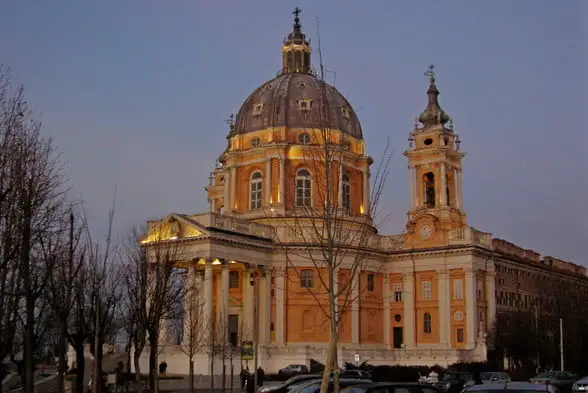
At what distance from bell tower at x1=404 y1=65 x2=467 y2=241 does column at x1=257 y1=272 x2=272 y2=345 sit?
15578 millimetres

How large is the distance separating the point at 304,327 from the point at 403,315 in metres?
10.2

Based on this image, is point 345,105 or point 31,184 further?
point 345,105

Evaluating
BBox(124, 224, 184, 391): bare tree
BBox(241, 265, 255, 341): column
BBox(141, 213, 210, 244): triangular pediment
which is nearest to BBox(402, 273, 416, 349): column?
BBox(241, 265, 255, 341): column

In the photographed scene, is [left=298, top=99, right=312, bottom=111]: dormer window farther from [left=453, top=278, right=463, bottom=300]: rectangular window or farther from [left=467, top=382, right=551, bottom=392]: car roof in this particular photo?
[left=467, top=382, right=551, bottom=392]: car roof

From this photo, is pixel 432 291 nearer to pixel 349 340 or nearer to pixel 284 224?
pixel 349 340

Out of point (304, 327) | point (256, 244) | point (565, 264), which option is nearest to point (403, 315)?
point (304, 327)

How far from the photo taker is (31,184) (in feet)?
72.7

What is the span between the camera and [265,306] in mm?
77500

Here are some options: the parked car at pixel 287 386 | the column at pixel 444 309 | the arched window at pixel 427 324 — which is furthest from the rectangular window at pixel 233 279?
the parked car at pixel 287 386

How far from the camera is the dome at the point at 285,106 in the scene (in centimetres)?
8638

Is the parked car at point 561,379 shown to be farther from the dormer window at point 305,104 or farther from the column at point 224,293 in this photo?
the dormer window at point 305,104

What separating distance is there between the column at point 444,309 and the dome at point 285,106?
17993 millimetres

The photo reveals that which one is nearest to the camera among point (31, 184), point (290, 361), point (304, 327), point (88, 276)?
point (31, 184)

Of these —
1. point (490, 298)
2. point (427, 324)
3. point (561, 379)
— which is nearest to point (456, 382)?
point (561, 379)
